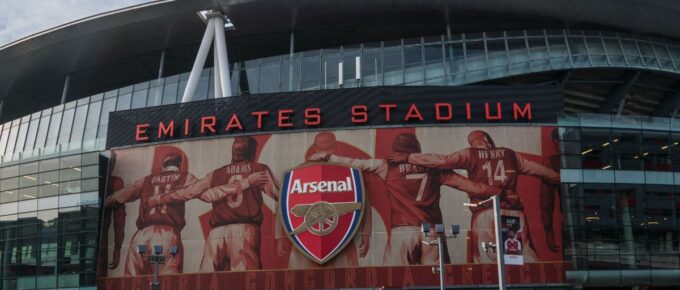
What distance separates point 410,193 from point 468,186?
10.9 ft

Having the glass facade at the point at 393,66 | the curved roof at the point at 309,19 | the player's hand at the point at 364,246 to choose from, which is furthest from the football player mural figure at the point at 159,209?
the curved roof at the point at 309,19

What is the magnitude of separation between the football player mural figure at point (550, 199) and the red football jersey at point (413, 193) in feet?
19.4

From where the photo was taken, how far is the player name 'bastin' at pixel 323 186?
40281 mm

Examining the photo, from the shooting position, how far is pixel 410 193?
3997cm

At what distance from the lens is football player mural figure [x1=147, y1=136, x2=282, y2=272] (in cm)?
4056

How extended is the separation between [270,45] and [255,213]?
17791 mm

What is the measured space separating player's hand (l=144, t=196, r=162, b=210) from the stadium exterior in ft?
4.40

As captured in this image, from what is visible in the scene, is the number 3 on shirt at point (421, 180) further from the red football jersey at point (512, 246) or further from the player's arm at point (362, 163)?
the red football jersey at point (512, 246)

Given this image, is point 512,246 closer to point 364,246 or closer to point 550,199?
point 364,246

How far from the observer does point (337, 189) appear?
40281 mm

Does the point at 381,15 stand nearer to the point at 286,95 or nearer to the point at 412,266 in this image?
the point at 286,95

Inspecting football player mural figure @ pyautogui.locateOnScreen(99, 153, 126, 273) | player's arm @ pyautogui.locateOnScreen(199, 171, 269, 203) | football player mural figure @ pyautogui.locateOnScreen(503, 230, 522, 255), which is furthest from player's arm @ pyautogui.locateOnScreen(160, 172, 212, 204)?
football player mural figure @ pyautogui.locateOnScreen(503, 230, 522, 255)

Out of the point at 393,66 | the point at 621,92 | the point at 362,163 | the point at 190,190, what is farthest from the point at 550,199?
the point at 190,190

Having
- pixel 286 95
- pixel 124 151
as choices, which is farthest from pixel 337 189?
pixel 124 151
